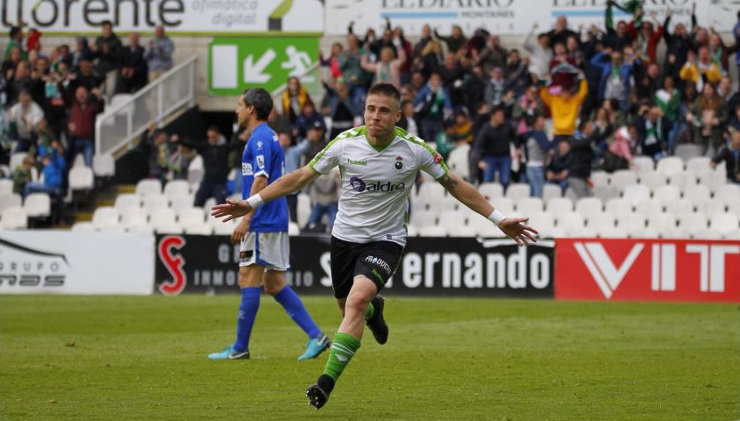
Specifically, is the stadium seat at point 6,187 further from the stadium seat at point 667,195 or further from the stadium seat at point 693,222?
the stadium seat at point 693,222

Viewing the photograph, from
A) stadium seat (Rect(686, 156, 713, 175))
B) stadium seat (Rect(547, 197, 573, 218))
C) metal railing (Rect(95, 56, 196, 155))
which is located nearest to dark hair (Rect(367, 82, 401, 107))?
stadium seat (Rect(547, 197, 573, 218))

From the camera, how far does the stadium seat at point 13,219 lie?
82.1 ft

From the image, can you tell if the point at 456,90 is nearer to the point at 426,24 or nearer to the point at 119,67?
the point at 426,24

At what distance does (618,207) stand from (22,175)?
1198cm

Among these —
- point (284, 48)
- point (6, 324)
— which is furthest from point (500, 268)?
point (284, 48)

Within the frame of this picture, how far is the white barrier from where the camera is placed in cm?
2189

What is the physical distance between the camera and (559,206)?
22.8m

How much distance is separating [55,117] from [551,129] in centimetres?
1052

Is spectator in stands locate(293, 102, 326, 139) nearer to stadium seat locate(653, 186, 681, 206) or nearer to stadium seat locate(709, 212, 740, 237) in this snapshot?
stadium seat locate(653, 186, 681, 206)

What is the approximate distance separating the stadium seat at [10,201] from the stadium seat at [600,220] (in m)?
11.4

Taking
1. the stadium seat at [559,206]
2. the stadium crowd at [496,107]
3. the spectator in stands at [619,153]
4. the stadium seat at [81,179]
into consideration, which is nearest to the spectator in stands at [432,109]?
the stadium crowd at [496,107]

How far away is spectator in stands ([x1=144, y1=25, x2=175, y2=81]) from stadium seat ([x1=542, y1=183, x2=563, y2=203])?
1018cm

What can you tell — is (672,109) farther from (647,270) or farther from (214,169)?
(214,169)

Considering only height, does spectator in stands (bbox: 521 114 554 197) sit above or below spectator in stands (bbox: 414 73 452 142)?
below
